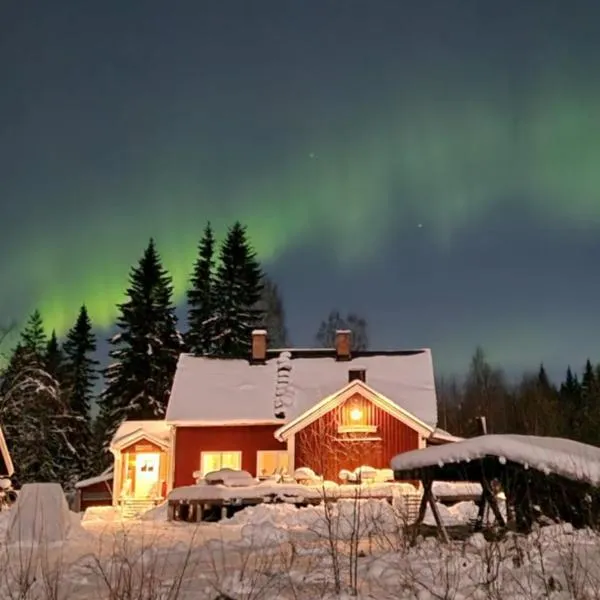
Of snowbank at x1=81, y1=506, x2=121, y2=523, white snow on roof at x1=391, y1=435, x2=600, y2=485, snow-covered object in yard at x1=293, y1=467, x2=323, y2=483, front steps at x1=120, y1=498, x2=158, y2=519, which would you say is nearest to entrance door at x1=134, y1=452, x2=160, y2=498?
front steps at x1=120, y1=498, x2=158, y2=519

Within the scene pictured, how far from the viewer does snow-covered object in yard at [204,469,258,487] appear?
2356 centimetres

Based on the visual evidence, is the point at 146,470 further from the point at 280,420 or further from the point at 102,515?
the point at 102,515

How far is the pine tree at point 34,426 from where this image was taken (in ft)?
107

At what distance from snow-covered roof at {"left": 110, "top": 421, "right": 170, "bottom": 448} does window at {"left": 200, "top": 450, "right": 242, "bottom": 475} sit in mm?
2028

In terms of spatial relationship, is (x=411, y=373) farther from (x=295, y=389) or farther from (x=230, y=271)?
(x=230, y=271)

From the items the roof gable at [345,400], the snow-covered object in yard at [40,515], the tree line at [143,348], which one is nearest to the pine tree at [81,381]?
the tree line at [143,348]

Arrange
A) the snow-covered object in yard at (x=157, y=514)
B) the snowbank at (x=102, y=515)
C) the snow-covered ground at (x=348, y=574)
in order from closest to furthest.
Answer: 1. the snow-covered ground at (x=348, y=574)
2. the snowbank at (x=102, y=515)
3. the snow-covered object in yard at (x=157, y=514)

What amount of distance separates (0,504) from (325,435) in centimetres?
1082

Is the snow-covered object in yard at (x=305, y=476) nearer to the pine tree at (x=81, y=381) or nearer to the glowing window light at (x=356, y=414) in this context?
the glowing window light at (x=356, y=414)

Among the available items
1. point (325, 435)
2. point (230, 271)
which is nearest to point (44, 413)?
point (230, 271)

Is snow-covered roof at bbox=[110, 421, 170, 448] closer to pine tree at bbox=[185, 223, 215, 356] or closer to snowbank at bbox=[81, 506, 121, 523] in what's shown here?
snowbank at bbox=[81, 506, 121, 523]

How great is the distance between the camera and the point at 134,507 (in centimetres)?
2836

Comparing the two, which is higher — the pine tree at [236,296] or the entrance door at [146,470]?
the pine tree at [236,296]

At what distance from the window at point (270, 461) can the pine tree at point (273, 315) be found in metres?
19.1
